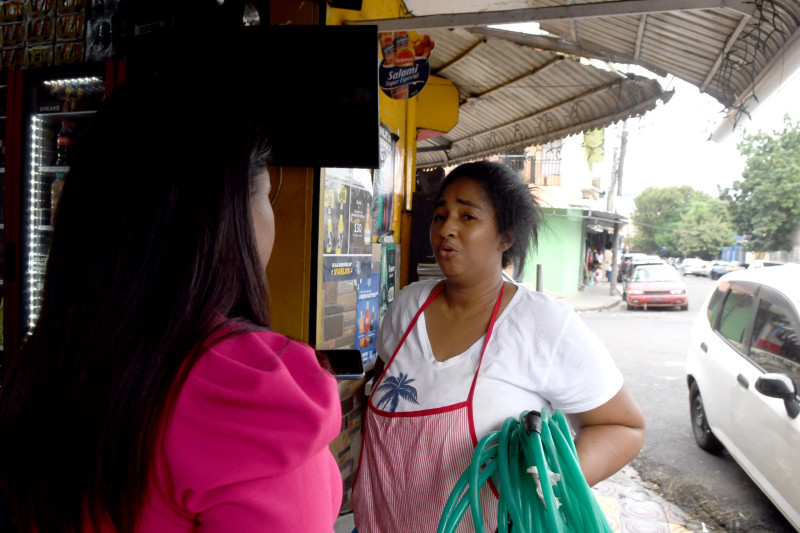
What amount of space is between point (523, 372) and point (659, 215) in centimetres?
6853

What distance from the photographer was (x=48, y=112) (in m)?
2.84

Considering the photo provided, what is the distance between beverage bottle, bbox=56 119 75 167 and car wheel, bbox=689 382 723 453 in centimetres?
549

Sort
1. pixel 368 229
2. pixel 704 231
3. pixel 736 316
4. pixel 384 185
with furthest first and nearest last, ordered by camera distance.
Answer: pixel 704 231
pixel 736 316
pixel 384 185
pixel 368 229

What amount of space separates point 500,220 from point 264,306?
1.11 meters

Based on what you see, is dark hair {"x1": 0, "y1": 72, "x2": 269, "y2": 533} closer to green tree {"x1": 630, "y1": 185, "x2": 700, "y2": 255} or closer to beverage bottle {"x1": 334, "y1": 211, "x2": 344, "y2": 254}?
beverage bottle {"x1": 334, "y1": 211, "x2": 344, "y2": 254}

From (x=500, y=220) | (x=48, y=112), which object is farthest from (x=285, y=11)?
(x=500, y=220)

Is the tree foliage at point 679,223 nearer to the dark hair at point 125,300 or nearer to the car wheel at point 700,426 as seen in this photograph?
the car wheel at point 700,426

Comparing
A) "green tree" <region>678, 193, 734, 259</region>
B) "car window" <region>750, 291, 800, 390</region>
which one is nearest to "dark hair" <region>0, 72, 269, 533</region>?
"car window" <region>750, 291, 800, 390</region>

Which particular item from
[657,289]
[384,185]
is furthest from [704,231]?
[384,185]

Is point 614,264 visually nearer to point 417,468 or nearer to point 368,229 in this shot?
point 368,229

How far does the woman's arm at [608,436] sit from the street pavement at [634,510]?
7.48 ft

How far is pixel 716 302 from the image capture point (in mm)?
4840

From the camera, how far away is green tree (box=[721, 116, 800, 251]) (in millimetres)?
25594

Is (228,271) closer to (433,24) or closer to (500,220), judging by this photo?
(500,220)
